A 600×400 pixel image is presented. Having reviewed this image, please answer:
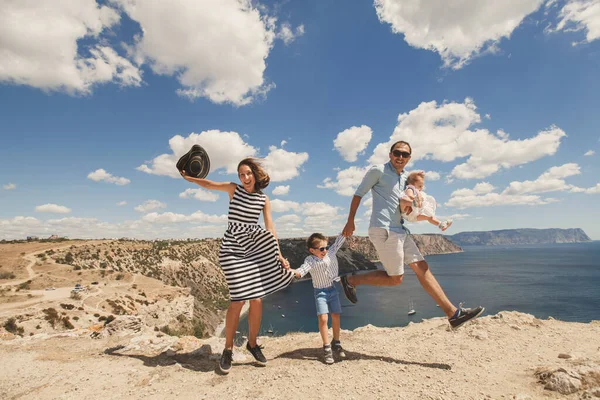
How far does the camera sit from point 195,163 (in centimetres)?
457

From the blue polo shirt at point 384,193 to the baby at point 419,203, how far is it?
0.47 ft

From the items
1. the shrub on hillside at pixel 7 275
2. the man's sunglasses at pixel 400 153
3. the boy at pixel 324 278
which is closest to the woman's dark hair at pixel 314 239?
the boy at pixel 324 278

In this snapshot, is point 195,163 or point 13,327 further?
point 13,327

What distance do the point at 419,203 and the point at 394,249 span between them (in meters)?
0.78

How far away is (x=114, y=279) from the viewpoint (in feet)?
145

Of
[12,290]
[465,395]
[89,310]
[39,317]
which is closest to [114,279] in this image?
[12,290]

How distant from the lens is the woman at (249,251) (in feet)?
14.3

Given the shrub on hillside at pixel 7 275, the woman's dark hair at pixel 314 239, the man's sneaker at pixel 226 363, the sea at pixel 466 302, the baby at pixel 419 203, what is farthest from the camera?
the sea at pixel 466 302

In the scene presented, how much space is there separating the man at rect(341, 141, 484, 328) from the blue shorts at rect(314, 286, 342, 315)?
0.84 m

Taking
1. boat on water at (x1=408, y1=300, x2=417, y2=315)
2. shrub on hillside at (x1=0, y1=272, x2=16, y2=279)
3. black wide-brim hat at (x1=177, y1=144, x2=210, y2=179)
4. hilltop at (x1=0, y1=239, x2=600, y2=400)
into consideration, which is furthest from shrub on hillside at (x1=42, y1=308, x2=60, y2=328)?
boat on water at (x1=408, y1=300, x2=417, y2=315)

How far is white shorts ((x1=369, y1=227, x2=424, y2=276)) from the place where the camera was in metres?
4.40

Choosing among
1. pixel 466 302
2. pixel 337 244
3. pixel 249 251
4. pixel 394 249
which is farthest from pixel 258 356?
pixel 466 302

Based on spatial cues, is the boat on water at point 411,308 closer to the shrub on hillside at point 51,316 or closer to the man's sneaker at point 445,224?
the shrub on hillside at point 51,316

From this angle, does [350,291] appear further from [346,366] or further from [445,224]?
[445,224]
